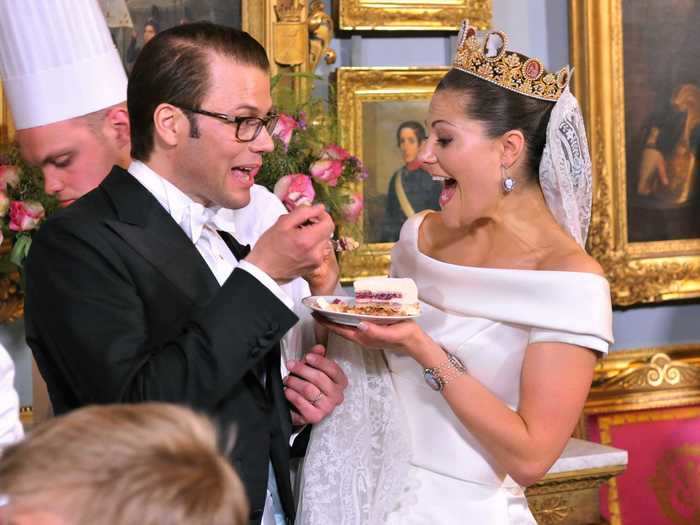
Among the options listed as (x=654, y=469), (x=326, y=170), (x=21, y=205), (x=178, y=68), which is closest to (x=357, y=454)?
(x=178, y=68)

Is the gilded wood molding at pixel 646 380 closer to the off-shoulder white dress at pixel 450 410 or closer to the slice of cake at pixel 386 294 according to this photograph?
the off-shoulder white dress at pixel 450 410

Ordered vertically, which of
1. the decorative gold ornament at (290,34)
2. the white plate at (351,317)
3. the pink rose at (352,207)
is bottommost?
the white plate at (351,317)

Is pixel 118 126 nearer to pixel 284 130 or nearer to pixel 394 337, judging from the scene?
pixel 284 130

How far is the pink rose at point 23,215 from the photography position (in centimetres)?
301

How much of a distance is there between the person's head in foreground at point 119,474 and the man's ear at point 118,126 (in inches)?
71.2

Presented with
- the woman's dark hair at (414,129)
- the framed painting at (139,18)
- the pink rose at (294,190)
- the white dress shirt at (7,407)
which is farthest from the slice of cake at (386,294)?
the woman's dark hair at (414,129)

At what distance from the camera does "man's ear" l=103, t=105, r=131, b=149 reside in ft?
8.97

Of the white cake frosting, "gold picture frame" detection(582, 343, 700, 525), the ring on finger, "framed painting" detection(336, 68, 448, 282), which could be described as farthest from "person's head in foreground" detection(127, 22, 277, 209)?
"gold picture frame" detection(582, 343, 700, 525)

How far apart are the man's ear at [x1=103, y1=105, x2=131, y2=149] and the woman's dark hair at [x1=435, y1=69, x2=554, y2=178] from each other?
0.80 meters

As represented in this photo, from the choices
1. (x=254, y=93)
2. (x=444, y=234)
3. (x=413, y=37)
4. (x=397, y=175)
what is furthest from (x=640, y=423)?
(x=254, y=93)

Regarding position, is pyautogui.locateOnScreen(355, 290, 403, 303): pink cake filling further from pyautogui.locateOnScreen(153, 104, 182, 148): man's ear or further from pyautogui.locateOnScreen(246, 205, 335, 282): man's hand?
pyautogui.locateOnScreen(153, 104, 182, 148): man's ear

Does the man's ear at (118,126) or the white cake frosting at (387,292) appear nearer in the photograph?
the white cake frosting at (387,292)

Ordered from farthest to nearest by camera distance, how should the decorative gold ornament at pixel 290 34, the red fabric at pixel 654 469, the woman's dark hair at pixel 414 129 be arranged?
the red fabric at pixel 654 469 < the woman's dark hair at pixel 414 129 < the decorative gold ornament at pixel 290 34

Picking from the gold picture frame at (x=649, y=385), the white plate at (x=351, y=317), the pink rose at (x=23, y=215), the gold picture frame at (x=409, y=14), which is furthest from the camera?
the gold picture frame at (x=649, y=385)
